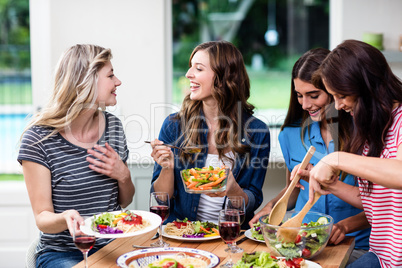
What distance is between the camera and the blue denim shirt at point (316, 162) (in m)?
2.38

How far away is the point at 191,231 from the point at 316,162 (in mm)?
869

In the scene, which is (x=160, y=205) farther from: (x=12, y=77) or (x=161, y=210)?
(x=12, y=77)

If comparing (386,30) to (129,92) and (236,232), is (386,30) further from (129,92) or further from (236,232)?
(236,232)

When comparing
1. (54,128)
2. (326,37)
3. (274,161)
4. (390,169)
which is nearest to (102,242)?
(54,128)

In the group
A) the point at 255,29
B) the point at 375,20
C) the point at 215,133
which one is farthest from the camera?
the point at 255,29

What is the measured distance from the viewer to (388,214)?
1939 millimetres

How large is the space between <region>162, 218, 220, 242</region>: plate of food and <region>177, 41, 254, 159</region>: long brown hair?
0.63 m

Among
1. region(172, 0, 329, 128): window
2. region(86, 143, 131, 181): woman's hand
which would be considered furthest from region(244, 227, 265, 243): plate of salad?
region(172, 0, 329, 128): window

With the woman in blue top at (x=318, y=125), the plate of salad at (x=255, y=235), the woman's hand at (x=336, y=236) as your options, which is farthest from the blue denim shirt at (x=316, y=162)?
the plate of salad at (x=255, y=235)

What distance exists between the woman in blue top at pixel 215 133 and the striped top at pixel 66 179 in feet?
1.04

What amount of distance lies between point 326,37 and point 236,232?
2.69 m

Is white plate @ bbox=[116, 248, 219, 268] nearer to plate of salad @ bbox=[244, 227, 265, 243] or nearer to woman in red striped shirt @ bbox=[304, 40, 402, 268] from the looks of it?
plate of salad @ bbox=[244, 227, 265, 243]

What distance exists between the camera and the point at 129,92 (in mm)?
3711

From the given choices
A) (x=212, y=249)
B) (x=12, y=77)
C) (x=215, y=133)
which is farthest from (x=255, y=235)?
(x=12, y=77)
